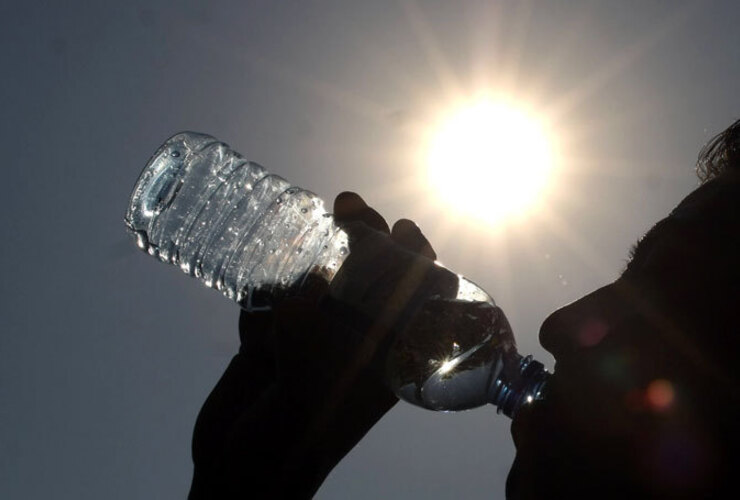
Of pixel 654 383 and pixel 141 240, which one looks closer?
pixel 654 383

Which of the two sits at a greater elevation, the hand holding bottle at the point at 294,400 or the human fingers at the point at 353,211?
the human fingers at the point at 353,211

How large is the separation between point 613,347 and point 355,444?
901mm

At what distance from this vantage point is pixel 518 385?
1.93 m

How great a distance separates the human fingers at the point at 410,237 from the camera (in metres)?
1.99

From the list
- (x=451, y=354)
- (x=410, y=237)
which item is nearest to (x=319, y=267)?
(x=410, y=237)

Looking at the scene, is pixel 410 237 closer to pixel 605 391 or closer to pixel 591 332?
pixel 591 332

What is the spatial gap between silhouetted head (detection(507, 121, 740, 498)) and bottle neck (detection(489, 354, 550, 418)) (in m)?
0.27

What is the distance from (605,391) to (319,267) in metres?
1.34

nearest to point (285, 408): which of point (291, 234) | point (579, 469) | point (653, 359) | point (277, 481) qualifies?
point (277, 481)

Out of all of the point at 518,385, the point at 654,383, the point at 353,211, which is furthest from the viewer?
the point at 353,211

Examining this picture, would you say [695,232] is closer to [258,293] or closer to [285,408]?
[285,408]

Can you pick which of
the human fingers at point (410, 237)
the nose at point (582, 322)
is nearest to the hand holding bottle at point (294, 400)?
the human fingers at point (410, 237)

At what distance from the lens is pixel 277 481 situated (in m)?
1.86

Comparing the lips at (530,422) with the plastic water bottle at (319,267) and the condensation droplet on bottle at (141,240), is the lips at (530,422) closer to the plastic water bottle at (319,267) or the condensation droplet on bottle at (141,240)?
the plastic water bottle at (319,267)
